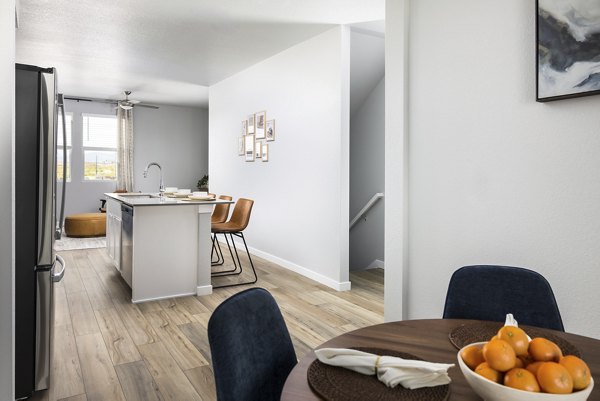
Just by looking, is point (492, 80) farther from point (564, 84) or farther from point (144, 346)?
point (144, 346)

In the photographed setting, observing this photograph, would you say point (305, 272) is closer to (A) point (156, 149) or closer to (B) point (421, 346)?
(B) point (421, 346)

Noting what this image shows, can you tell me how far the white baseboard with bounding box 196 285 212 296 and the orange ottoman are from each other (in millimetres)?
4516

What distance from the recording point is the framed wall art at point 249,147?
6201 millimetres

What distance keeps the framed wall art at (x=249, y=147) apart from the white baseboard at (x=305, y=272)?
1348 millimetres

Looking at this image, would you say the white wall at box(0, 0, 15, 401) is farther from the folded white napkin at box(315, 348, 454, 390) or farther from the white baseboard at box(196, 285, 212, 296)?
the white baseboard at box(196, 285, 212, 296)

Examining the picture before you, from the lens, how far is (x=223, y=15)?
4.14 meters

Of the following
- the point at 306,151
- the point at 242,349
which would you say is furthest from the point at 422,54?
the point at 306,151

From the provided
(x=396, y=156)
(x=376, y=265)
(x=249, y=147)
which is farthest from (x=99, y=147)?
(x=396, y=156)

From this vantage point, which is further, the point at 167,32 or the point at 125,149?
the point at 125,149

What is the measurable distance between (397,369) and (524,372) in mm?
259

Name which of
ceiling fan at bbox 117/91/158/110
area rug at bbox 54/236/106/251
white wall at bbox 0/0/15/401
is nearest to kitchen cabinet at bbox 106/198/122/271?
area rug at bbox 54/236/106/251

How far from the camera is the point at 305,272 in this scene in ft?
16.1

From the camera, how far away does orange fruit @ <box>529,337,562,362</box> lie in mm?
802

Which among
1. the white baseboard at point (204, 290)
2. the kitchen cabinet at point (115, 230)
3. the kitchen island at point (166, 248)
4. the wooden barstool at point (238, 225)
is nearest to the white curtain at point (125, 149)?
the kitchen cabinet at point (115, 230)
